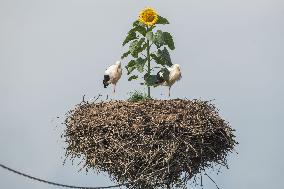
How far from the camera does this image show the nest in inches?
330

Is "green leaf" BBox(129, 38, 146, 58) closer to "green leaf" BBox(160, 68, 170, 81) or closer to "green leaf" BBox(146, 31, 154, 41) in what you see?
"green leaf" BBox(146, 31, 154, 41)

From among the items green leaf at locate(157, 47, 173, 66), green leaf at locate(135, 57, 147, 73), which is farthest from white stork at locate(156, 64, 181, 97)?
green leaf at locate(135, 57, 147, 73)

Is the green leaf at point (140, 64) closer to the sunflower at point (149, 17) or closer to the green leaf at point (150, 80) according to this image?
the green leaf at point (150, 80)

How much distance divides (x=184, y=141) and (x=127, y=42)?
1720 millimetres

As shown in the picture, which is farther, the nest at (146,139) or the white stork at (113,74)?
the white stork at (113,74)

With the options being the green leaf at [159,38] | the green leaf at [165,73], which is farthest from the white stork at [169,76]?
the green leaf at [159,38]

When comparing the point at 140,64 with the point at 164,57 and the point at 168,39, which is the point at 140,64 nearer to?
the point at 164,57

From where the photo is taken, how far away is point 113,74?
9.74 m

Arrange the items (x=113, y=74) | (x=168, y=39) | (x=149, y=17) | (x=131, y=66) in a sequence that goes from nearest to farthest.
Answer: (x=149, y=17)
(x=168, y=39)
(x=131, y=66)
(x=113, y=74)

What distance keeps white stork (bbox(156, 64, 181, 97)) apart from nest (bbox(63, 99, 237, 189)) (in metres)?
0.67

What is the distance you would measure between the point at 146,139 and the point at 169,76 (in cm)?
139

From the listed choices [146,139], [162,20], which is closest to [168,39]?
[162,20]

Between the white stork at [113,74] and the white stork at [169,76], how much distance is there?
2.06 feet

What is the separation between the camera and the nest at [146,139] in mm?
8383
